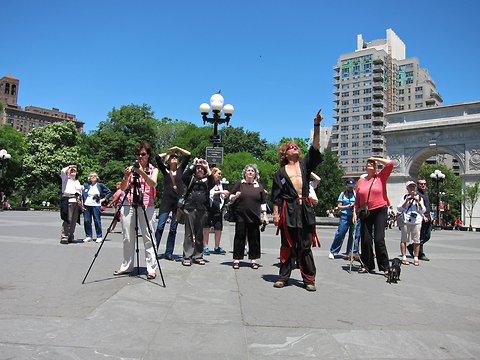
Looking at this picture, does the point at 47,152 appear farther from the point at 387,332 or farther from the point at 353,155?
the point at 353,155

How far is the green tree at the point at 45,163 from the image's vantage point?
48.5 metres

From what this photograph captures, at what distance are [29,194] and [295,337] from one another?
54.0 meters

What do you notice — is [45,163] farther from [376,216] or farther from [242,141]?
[376,216]

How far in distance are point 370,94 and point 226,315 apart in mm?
109346

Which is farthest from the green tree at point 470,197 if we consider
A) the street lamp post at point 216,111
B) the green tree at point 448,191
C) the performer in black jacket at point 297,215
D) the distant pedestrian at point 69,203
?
the distant pedestrian at point 69,203

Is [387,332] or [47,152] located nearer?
[387,332]

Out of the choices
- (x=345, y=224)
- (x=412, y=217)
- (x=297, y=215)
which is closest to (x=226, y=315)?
(x=297, y=215)

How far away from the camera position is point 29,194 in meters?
49.6

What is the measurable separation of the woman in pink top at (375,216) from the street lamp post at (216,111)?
8.78m

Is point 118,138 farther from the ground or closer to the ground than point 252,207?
farther from the ground

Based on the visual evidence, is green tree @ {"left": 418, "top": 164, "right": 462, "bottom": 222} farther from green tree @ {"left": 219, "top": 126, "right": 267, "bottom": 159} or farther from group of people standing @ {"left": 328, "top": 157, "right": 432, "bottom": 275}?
group of people standing @ {"left": 328, "top": 157, "right": 432, "bottom": 275}

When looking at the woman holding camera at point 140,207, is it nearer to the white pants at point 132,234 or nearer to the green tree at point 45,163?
the white pants at point 132,234

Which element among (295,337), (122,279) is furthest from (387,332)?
(122,279)

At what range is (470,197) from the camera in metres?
35.0
